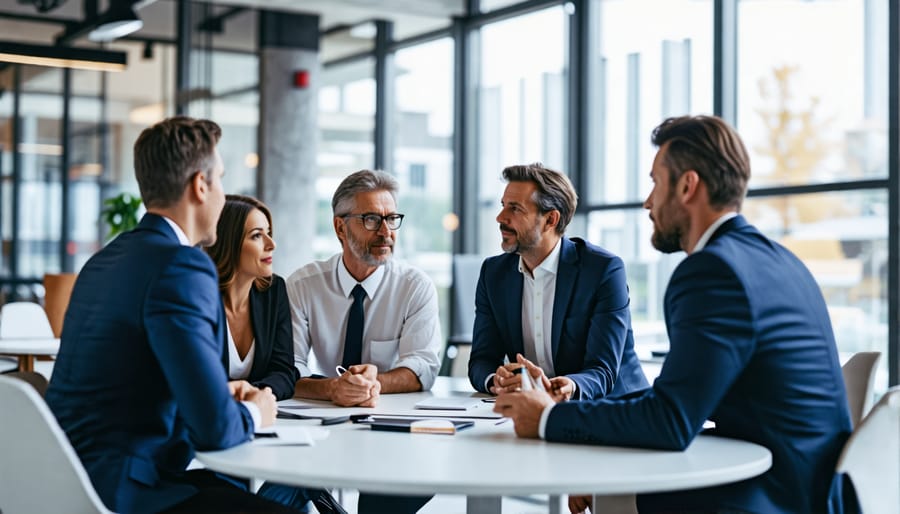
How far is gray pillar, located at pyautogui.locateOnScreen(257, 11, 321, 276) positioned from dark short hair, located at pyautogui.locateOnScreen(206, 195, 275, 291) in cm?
520

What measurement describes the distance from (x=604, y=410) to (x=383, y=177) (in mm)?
1598

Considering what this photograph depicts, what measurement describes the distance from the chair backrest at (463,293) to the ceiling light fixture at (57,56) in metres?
3.31

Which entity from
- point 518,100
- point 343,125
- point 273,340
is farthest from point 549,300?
point 343,125

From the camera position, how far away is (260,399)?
2.26 metres

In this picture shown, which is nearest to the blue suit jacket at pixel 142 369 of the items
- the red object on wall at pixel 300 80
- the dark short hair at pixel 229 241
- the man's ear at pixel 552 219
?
the dark short hair at pixel 229 241

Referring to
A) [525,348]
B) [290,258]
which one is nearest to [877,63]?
[525,348]

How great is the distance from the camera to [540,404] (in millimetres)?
2178

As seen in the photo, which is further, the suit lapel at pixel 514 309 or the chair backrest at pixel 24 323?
the chair backrest at pixel 24 323

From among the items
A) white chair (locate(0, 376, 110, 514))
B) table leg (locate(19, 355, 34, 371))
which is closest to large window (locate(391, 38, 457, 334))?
table leg (locate(19, 355, 34, 371))

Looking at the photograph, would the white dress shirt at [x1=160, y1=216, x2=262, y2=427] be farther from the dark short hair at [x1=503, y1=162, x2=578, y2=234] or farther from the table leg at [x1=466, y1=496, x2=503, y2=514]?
the dark short hair at [x1=503, y1=162, x2=578, y2=234]

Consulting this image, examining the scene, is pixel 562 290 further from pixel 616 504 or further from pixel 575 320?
pixel 616 504

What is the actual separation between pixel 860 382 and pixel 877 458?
0.50 m

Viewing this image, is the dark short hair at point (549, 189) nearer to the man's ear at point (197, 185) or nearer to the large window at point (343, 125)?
the man's ear at point (197, 185)

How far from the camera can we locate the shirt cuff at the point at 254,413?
2170 mm
